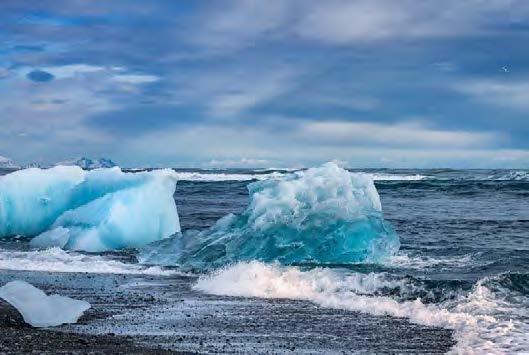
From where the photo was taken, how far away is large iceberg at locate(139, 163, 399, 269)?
648 inches

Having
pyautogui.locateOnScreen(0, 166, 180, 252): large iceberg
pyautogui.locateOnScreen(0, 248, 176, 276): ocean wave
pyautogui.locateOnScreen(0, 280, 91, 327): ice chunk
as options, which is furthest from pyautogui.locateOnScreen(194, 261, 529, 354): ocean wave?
pyautogui.locateOnScreen(0, 166, 180, 252): large iceberg

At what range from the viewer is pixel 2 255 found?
1761cm

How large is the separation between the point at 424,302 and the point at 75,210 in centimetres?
1195

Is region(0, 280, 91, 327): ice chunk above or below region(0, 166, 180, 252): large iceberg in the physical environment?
below

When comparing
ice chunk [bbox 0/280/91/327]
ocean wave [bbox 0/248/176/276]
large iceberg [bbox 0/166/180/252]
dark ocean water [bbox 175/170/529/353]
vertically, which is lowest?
ocean wave [bbox 0/248/176/276]

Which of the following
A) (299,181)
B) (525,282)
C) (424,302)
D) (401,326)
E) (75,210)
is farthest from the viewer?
(75,210)

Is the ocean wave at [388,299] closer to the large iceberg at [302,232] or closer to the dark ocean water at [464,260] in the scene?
the dark ocean water at [464,260]

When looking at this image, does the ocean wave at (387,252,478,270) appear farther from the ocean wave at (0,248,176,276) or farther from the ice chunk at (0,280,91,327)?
the ice chunk at (0,280,91,327)

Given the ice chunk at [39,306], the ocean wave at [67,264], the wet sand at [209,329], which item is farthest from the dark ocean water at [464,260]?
the ocean wave at [67,264]

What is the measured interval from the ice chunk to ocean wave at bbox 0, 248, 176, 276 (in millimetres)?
5000

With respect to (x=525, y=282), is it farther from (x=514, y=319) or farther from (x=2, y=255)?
(x=2, y=255)

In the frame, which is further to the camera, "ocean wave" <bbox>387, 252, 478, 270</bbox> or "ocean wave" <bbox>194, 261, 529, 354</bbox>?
"ocean wave" <bbox>387, 252, 478, 270</bbox>

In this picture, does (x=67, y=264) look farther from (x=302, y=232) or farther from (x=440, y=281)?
(x=440, y=281)

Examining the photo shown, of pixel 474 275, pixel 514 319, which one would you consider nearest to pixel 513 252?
pixel 474 275
